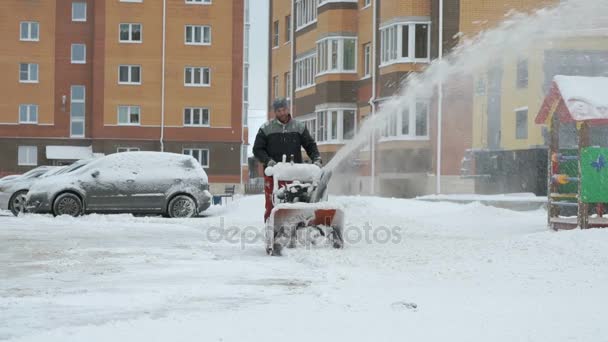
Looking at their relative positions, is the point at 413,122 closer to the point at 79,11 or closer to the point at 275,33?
the point at 275,33

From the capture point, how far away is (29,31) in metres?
52.5

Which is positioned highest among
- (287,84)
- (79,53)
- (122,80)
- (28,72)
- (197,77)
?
(79,53)

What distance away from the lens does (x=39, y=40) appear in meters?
52.6

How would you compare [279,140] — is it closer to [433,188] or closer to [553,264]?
[553,264]

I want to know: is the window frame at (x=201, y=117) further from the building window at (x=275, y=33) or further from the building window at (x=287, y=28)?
the building window at (x=287, y=28)

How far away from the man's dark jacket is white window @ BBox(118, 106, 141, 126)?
40940mm

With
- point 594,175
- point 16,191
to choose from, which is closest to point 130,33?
point 16,191

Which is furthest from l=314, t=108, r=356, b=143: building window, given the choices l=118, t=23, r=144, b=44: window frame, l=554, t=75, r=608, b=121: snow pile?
l=554, t=75, r=608, b=121: snow pile

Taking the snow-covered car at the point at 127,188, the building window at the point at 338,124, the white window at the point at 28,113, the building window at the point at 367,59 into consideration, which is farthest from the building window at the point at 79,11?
the snow-covered car at the point at 127,188

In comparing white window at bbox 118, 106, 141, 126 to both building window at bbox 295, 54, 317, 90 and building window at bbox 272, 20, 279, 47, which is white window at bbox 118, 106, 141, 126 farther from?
building window at bbox 295, 54, 317, 90

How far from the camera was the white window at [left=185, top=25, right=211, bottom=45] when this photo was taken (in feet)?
171

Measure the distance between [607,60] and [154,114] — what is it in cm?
2854

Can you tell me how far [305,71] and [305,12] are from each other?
302 cm

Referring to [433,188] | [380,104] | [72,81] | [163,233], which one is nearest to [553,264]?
[163,233]
